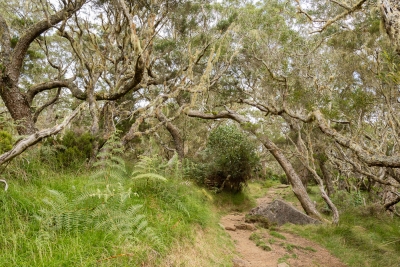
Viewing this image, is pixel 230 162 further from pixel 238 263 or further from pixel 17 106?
pixel 17 106

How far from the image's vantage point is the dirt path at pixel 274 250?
577cm

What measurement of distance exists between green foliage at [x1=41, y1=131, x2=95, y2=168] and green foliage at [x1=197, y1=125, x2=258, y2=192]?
6.37 metres

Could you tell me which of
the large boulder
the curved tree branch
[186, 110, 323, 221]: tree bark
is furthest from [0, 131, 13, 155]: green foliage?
the large boulder

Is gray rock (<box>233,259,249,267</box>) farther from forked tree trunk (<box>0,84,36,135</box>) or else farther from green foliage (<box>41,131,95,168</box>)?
forked tree trunk (<box>0,84,36,135</box>)

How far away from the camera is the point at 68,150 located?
5840 mm

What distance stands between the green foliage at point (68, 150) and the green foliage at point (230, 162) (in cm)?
637

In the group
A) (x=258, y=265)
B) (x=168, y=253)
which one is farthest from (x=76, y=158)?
(x=258, y=265)

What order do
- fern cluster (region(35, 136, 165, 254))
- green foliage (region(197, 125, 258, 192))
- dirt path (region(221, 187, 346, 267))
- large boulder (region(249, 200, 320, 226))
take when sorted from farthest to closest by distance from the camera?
green foliage (region(197, 125, 258, 192)) < large boulder (region(249, 200, 320, 226)) < dirt path (region(221, 187, 346, 267)) < fern cluster (region(35, 136, 165, 254))

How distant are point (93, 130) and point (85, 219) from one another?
184 inches

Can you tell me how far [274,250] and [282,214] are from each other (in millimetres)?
3126

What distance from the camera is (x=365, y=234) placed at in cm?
751

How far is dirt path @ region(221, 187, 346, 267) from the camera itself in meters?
5.77

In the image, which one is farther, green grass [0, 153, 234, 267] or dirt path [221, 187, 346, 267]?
dirt path [221, 187, 346, 267]

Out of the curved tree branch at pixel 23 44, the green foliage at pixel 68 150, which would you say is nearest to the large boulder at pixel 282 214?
the green foliage at pixel 68 150
